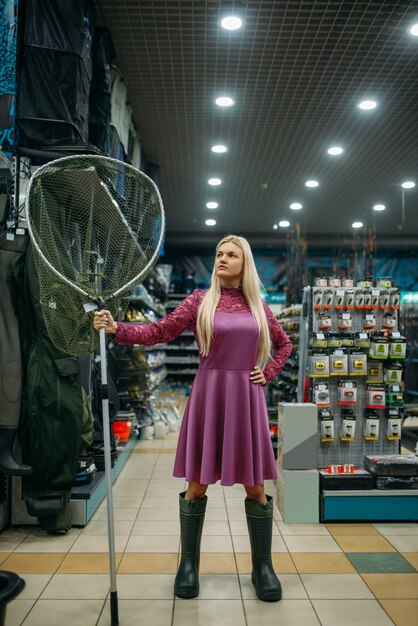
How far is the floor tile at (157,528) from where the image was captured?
11.8 feet

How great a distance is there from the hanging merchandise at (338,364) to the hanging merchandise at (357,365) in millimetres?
38

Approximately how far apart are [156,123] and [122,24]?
6.93 feet

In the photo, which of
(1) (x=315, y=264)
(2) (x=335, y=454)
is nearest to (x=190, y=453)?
(2) (x=335, y=454)

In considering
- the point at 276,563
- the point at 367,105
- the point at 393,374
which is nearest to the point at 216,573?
the point at 276,563

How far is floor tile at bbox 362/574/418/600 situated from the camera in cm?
265

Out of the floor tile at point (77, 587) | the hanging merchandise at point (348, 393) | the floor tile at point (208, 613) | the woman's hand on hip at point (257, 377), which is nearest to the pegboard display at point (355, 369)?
the hanging merchandise at point (348, 393)

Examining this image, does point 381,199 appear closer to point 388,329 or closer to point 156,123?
point 156,123

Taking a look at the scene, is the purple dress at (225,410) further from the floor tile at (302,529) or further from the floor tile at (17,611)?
the floor tile at (302,529)

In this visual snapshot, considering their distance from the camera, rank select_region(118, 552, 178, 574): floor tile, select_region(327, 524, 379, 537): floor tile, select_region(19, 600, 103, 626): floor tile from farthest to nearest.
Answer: select_region(327, 524, 379, 537): floor tile → select_region(118, 552, 178, 574): floor tile → select_region(19, 600, 103, 626): floor tile

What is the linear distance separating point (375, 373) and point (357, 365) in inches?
7.2

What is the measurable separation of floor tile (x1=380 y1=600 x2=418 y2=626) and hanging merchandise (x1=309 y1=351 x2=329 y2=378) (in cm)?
179

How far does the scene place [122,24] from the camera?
16.0ft

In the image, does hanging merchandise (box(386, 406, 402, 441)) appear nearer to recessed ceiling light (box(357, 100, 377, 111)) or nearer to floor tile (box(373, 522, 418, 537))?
floor tile (box(373, 522, 418, 537))

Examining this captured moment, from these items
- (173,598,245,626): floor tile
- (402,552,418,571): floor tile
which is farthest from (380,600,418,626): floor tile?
(173,598,245,626): floor tile
